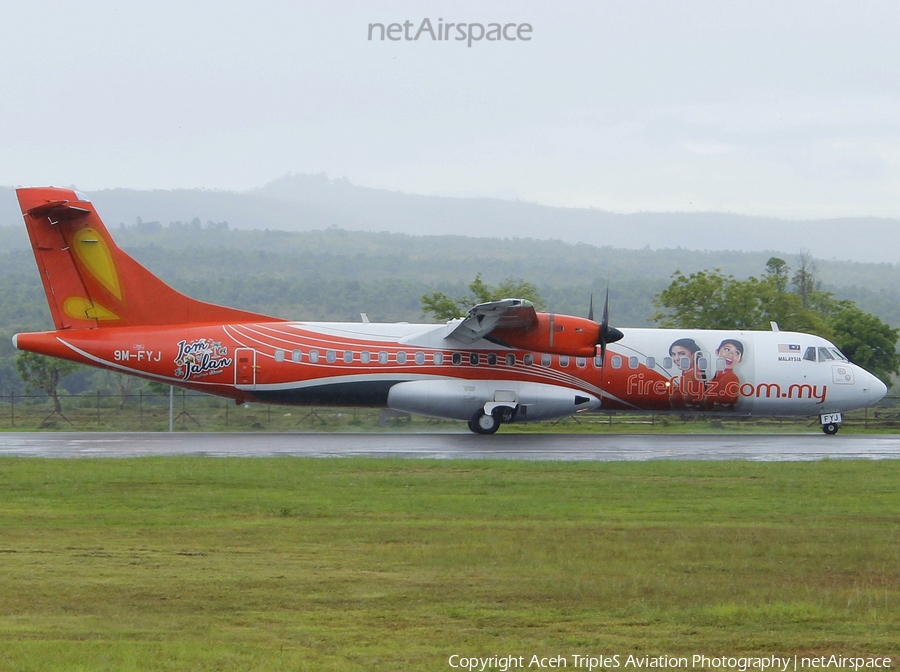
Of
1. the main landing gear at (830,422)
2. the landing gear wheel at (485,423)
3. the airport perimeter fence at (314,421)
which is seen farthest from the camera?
the airport perimeter fence at (314,421)

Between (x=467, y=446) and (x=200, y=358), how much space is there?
7598mm

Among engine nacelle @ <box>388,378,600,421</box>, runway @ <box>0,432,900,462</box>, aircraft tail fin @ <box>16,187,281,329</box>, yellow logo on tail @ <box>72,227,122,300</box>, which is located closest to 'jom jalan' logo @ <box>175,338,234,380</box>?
aircraft tail fin @ <box>16,187,281,329</box>

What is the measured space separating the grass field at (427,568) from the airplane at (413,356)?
30.5ft

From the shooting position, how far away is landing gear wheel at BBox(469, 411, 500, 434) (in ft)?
86.4

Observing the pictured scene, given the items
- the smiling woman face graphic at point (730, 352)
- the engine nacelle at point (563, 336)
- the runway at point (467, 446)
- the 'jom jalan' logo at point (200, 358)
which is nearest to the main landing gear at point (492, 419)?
the runway at point (467, 446)

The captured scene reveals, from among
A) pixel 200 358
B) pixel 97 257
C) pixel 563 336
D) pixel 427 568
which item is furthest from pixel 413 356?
pixel 427 568

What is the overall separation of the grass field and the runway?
4.03 m

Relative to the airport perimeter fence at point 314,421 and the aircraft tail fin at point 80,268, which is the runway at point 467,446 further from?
the airport perimeter fence at point 314,421

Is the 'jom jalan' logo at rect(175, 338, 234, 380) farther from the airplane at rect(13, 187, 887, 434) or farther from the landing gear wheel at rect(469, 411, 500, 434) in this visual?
the landing gear wheel at rect(469, 411, 500, 434)

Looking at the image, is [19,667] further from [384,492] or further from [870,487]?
[870,487]

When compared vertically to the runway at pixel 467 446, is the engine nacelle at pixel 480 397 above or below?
above

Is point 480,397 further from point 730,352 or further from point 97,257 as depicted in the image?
point 97,257

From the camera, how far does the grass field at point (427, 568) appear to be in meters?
7.23

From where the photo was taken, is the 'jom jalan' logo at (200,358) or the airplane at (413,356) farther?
the 'jom jalan' logo at (200,358)
